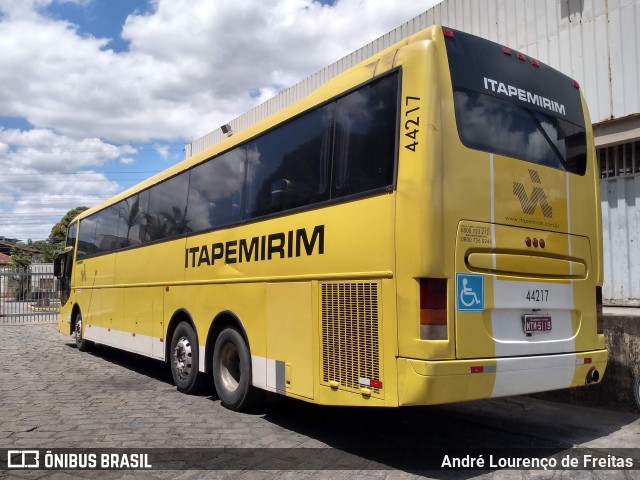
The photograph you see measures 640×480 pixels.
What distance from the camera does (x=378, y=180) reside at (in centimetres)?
480

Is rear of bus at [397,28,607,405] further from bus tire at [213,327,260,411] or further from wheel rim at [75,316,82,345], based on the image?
wheel rim at [75,316,82,345]

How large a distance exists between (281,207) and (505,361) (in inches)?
110

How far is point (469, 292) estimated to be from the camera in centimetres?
457

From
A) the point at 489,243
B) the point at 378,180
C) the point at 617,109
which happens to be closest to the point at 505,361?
the point at 489,243

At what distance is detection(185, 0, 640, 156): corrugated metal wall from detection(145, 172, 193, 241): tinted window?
21.1ft

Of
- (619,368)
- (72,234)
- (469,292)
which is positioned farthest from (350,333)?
(72,234)

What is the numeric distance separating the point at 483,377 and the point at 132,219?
7.85m

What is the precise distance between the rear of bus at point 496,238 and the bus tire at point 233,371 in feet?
8.74

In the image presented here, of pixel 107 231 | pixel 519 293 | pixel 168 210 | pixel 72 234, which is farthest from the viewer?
pixel 72 234

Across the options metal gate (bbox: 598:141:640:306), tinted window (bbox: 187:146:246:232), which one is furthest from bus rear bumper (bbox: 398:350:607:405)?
metal gate (bbox: 598:141:640:306)

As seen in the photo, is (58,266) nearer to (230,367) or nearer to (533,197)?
(230,367)

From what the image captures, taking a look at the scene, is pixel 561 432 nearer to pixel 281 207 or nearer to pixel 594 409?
pixel 594 409

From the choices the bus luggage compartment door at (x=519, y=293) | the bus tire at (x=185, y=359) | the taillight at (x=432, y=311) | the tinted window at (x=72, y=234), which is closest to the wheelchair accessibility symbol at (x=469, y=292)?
the bus luggage compartment door at (x=519, y=293)

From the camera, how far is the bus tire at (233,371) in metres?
6.55
